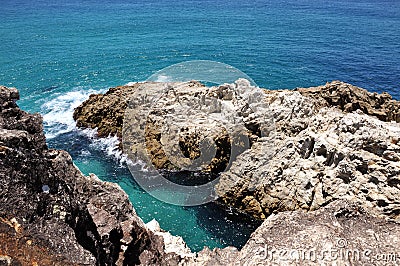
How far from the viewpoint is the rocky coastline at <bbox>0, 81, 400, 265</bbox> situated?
5484 mm

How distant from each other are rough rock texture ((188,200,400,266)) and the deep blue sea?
10242 millimetres

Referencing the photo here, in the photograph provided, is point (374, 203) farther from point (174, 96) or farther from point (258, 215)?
point (174, 96)

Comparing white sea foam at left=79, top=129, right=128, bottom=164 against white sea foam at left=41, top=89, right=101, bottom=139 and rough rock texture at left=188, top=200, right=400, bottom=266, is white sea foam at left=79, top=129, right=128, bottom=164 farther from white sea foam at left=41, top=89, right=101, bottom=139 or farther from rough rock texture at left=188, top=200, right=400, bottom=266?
rough rock texture at left=188, top=200, right=400, bottom=266

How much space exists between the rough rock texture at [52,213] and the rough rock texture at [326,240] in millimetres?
2537

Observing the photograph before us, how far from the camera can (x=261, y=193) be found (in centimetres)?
1786

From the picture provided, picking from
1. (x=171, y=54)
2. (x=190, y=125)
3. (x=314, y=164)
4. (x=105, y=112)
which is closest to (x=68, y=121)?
(x=105, y=112)

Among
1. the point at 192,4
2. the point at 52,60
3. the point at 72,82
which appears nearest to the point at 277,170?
the point at 72,82

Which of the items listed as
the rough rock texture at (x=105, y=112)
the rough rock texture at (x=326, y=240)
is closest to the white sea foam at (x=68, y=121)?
the rough rock texture at (x=105, y=112)

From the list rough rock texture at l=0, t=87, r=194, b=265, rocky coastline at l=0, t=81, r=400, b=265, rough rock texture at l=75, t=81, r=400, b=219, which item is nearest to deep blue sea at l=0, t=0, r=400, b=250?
rough rock texture at l=75, t=81, r=400, b=219

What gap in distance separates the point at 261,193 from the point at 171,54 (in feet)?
118

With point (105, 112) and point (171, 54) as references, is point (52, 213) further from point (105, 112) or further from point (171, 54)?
point (171, 54)

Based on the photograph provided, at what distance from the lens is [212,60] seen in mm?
46812

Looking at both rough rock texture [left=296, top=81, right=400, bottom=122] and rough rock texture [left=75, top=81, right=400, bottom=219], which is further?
rough rock texture [left=296, top=81, right=400, bottom=122]

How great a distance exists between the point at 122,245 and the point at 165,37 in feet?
179
